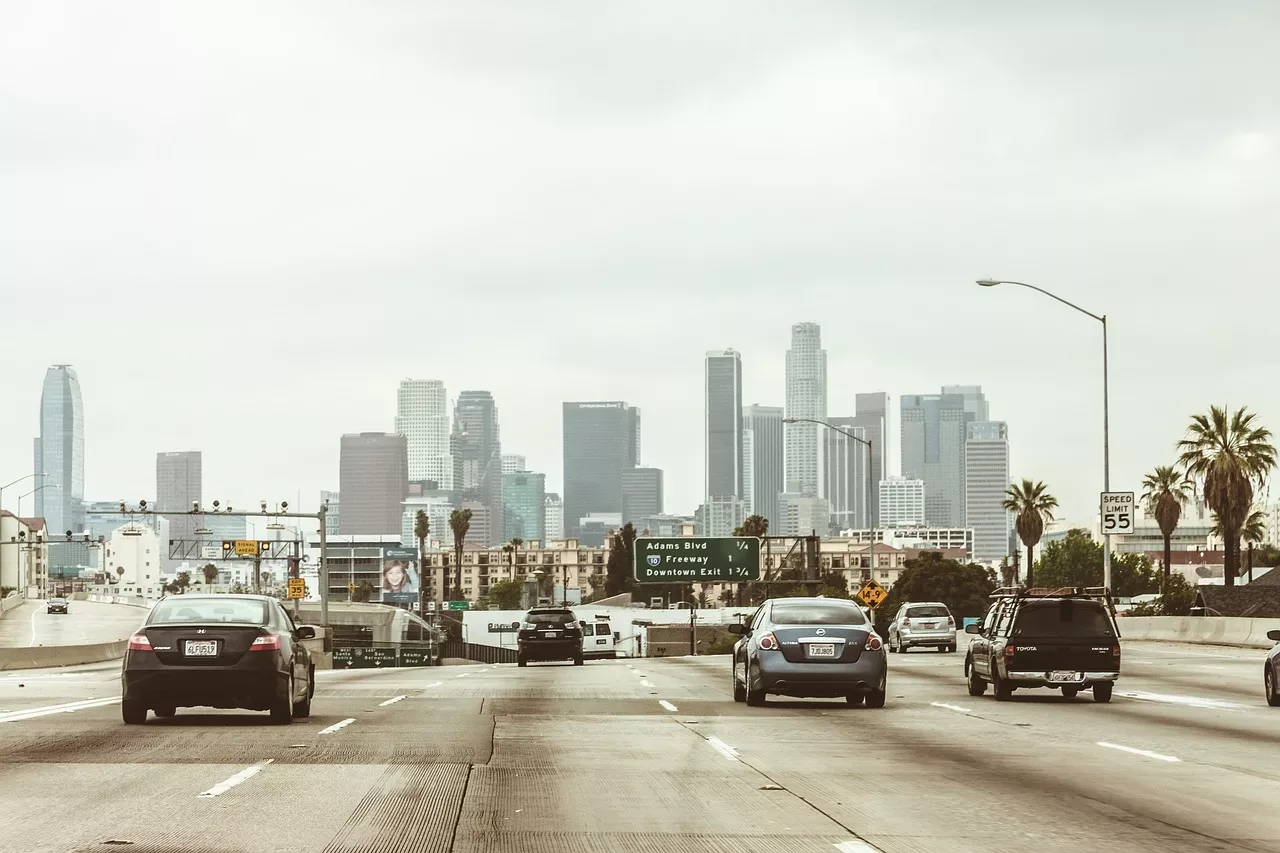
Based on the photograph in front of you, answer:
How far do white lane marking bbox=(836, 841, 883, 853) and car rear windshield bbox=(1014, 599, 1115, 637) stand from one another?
601 inches

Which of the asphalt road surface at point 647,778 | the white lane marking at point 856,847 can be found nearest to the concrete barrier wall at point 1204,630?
the asphalt road surface at point 647,778

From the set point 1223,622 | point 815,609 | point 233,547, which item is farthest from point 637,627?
point 815,609

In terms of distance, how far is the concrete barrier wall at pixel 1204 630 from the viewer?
165ft

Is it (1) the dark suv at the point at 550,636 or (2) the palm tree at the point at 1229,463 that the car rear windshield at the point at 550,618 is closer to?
(1) the dark suv at the point at 550,636

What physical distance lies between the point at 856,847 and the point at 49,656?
4596 centimetres

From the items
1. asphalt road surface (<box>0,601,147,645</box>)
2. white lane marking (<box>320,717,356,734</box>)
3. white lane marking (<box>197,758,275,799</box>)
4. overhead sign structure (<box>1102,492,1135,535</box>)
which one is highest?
overhead sign structure (<box>1102,492,1135,535</box>)

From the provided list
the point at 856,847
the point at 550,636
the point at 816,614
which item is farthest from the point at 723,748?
the point at 550,636

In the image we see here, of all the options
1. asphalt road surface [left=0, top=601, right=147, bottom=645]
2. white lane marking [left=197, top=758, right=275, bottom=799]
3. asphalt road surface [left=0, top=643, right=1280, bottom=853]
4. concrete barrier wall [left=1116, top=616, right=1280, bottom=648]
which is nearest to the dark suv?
concrete barrier wall [left=1116, top=616, right=1280, bottom=648]

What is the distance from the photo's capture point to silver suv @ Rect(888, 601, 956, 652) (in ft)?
176

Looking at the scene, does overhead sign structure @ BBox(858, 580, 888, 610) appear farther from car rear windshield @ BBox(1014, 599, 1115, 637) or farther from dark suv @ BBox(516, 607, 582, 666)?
car rear windshield @ BBox(1014, 599, 1115, 637)

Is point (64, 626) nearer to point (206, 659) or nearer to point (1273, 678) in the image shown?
point (206, 659)

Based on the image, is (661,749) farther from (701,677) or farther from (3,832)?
(701,677)

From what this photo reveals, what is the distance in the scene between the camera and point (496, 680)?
3450 centimetres

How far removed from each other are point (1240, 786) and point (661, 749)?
5.49 metres
